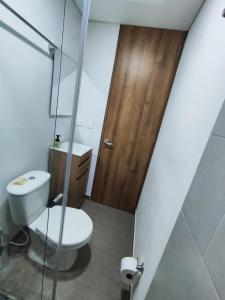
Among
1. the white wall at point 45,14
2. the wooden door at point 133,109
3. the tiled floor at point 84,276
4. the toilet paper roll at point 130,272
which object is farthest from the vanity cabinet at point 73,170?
the white wall at point 45,14

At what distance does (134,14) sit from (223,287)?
201cm

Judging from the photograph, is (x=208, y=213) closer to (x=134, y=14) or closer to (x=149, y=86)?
(x=149, y=86)

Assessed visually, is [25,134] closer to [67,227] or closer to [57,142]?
[57,142]

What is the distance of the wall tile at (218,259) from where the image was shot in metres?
0.33

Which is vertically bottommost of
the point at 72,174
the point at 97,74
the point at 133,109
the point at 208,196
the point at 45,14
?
the point at 72,174

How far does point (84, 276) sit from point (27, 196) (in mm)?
822

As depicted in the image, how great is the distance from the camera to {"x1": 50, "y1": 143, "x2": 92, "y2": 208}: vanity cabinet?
5.24 feet

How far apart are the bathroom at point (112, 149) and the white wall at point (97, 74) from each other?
0.04 feet

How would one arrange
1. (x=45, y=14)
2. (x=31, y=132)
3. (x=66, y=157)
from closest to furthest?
(x=45, y=14) → (x=31, y=132) → (x=66, y=157)

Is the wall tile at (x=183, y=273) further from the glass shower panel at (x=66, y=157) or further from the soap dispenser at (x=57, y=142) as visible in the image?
the soap dispenser at (x=57, y=142)

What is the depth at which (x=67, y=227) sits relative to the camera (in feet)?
4.33

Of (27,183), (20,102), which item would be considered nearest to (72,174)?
(27,183)

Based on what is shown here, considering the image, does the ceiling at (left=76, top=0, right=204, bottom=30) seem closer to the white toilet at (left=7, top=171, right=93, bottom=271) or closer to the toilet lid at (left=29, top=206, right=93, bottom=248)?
the white toilet at (left=7, top=171, right=93, bottom=271)

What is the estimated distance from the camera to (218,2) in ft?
3.01
